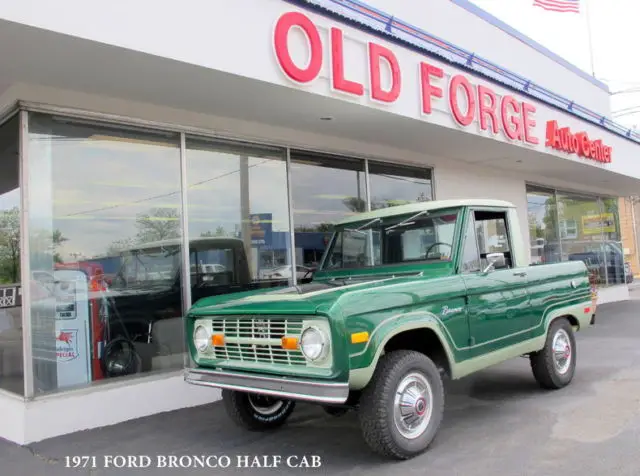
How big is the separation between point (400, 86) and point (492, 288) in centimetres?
306

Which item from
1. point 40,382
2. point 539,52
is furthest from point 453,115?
point 539,52

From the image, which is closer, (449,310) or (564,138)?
(449,310)

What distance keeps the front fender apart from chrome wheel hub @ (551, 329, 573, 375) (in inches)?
86.8

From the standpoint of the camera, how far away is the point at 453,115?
7645 millimetres

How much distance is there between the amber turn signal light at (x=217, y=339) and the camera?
4352mm

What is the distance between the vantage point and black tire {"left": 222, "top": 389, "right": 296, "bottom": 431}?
15.8 feet

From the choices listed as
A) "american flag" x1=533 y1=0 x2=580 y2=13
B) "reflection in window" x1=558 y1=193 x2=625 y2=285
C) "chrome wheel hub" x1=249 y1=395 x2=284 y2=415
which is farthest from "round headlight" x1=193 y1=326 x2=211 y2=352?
"reflection in window" x1=558 y1=193 x2=625 y2=285

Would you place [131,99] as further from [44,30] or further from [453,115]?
[453,115]

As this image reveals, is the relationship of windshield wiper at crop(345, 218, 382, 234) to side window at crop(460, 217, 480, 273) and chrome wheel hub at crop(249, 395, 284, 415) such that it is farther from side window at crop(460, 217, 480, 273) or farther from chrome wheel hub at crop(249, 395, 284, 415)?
chrome wheel hub at crop(249, 395, 284, 415)

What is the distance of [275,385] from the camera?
3.84 metres

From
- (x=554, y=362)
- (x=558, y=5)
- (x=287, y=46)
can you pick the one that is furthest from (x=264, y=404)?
(x=558, y=5)

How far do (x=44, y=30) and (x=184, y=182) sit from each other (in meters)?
2.61

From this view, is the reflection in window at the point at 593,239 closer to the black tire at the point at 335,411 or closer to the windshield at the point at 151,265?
the black tire at the point at 335,411

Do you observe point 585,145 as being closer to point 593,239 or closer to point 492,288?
point 593,239
